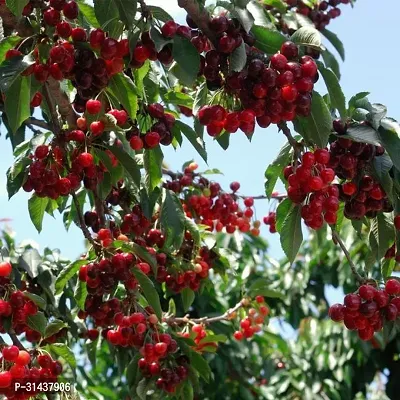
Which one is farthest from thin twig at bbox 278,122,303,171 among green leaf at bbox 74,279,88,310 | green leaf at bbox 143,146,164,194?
green leaf at bbox 74,279,88,310

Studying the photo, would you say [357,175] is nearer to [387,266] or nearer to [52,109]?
[387,266]

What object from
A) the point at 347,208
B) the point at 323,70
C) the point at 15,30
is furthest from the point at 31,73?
the point at 347,208

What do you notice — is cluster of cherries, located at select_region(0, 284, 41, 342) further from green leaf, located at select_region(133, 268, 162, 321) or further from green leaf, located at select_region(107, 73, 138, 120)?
green leaf, located at select_region(107, 73, 138, 120)

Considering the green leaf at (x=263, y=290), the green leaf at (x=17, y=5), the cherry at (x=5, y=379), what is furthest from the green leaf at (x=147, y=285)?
the green leaf at (x=263, y=290)

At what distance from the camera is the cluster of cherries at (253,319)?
4125mm

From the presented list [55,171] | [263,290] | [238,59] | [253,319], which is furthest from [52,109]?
[253,319]

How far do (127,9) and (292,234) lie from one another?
748mm

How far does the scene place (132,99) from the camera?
228 centimetres

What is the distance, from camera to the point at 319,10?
4453 mm

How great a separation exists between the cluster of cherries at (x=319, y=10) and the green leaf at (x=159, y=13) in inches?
92.6

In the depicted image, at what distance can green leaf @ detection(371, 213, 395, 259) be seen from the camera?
227 cm

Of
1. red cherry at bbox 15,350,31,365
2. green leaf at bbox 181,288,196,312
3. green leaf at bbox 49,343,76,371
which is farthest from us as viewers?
green leaf at bbox 181,288,196,312

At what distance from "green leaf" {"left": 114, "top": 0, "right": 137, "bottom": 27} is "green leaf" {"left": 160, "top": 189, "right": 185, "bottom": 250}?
97 cm

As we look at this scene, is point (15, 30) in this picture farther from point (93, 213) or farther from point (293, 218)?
point (293, 218)
